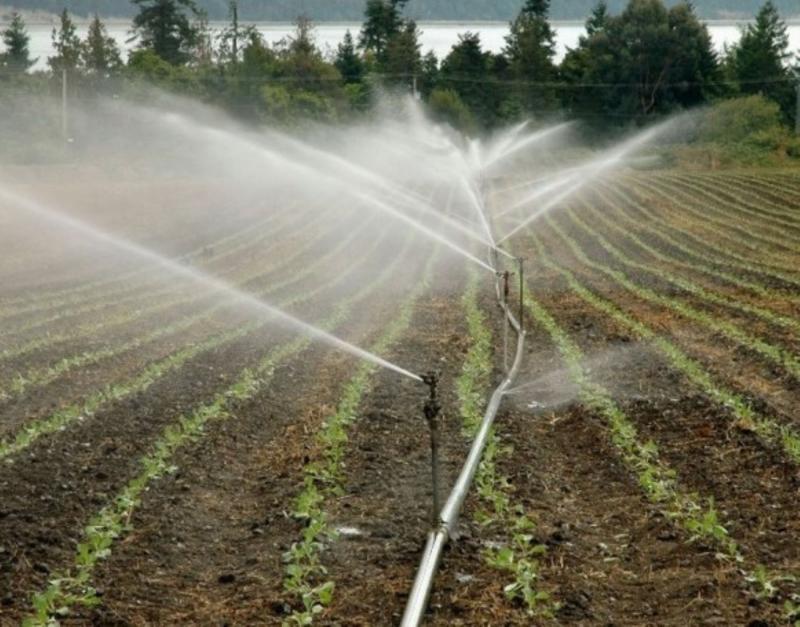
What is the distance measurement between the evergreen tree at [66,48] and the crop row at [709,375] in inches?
2113

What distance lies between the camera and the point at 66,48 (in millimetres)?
73250

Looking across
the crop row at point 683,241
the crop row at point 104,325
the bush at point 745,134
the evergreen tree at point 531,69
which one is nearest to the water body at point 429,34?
the evergreen tree at point 531,69

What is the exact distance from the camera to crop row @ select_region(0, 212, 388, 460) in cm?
1086

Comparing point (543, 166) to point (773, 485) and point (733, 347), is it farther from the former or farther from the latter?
point (773, 485)

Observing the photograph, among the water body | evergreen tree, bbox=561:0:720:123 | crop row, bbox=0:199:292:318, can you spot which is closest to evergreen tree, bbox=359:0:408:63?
the water body

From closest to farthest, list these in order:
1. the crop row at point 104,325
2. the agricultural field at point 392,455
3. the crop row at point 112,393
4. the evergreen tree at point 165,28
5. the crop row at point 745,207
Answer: the agricultural field at point 392,455
the crop row at point 112,393
the crop row at point 104,325
the crop row at point 745,207
the evergreen tree at point 165,28

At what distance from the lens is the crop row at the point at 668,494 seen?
727 centimetres

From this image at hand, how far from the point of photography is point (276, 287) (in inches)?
1104

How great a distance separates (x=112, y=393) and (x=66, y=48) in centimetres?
6420

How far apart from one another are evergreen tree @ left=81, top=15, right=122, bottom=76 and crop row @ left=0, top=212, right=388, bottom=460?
60205 millimetres

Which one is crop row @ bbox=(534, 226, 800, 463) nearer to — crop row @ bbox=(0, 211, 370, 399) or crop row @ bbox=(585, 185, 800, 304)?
crop row @ bbox=(585, 185, 800, 304)

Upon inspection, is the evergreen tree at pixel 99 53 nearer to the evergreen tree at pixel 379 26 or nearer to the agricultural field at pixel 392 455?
the evergreen tree at pixel 379 26

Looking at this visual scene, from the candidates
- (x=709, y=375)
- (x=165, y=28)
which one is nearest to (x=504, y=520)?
(x=709, y=375)

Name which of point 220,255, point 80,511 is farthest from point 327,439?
point 220,255
